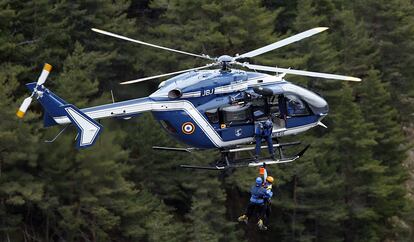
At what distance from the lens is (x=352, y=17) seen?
46.8 meters

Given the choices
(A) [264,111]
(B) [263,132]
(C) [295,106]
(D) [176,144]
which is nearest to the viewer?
(B) [263,132]

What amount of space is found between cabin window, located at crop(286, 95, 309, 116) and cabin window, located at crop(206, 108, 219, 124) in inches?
77.0

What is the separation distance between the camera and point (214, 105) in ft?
65.3

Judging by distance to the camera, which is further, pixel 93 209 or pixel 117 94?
pixel 117 94

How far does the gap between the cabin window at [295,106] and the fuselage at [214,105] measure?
0.31 ft

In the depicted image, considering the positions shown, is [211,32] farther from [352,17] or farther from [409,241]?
[409,241]

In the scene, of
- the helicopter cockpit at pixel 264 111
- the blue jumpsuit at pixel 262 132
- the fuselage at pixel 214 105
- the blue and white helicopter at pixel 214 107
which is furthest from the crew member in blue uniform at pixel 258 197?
the helicopter cockpit at pixel 264 111

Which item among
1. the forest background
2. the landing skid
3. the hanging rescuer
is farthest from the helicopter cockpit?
the forest background

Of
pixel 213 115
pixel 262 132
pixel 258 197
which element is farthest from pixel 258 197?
pixel 213 115

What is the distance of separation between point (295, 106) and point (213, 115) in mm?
2303

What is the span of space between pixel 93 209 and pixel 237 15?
39.6ft

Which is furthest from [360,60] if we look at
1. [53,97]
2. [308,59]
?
[53,97]

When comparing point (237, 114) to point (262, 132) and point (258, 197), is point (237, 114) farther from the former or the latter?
point (258, 197)

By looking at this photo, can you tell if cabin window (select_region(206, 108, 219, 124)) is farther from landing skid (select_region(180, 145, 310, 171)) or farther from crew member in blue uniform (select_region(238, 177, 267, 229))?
crew member in blue uniform (select_region(238, 177, 267, 229))
